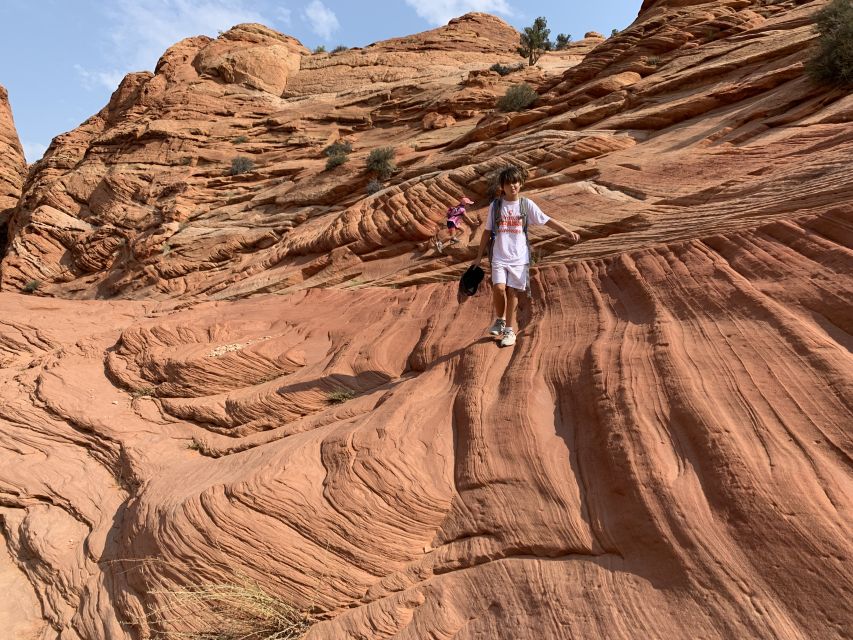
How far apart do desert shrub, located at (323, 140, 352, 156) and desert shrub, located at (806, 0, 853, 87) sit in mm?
15848

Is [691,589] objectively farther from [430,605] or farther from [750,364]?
[750,364]

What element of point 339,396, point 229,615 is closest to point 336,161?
point 339,396

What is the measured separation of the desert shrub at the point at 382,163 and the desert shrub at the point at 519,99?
15.1 ft

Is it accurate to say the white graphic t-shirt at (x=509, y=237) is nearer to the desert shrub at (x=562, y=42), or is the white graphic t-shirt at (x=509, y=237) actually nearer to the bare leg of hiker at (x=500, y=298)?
the bare leg of hiker at (x=500, y=298)

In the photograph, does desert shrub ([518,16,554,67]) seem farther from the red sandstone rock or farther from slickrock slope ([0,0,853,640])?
slickrock slope ([0,0,853,640])

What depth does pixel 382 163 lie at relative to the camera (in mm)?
16750

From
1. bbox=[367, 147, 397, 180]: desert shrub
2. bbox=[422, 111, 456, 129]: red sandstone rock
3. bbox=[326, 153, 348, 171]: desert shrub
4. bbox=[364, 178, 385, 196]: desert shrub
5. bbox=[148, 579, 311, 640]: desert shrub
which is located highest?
bbox=[422, 111, 456, 129]: red sandstone rock

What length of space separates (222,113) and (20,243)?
11.4 m

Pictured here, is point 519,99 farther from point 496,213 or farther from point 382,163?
point 496,213

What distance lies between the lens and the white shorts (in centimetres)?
476

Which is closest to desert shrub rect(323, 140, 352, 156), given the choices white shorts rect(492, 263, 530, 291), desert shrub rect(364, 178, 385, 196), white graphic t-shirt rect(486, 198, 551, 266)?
desert shrub rect(364, 178, 385, 196)

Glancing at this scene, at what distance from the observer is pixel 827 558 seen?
2.14 m

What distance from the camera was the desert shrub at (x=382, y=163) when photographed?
16553 mm

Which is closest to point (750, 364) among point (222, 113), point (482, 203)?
point (482, 203)
